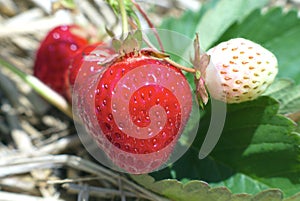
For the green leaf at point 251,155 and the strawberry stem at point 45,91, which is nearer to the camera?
the green leaf at point 251,155

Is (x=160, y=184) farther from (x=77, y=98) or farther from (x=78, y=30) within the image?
(x=78, y=30)

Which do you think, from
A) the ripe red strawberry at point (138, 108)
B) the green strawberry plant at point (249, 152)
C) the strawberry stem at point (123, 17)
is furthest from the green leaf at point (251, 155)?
the strawberry stem at point (123, 17)

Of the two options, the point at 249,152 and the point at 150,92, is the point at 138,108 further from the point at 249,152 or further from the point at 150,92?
the point at 249,152

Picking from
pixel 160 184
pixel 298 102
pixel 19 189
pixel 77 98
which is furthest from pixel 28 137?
pixel 298 102

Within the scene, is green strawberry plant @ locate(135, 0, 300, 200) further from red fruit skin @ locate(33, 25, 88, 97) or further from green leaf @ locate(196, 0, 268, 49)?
red fruit skin @ locate(33, 25, 88, 97)

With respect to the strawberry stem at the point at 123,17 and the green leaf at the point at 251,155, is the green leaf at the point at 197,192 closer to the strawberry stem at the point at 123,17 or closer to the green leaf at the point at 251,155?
the green leaf at the point at 251,155

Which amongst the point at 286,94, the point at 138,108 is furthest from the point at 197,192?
the point at 286,94
